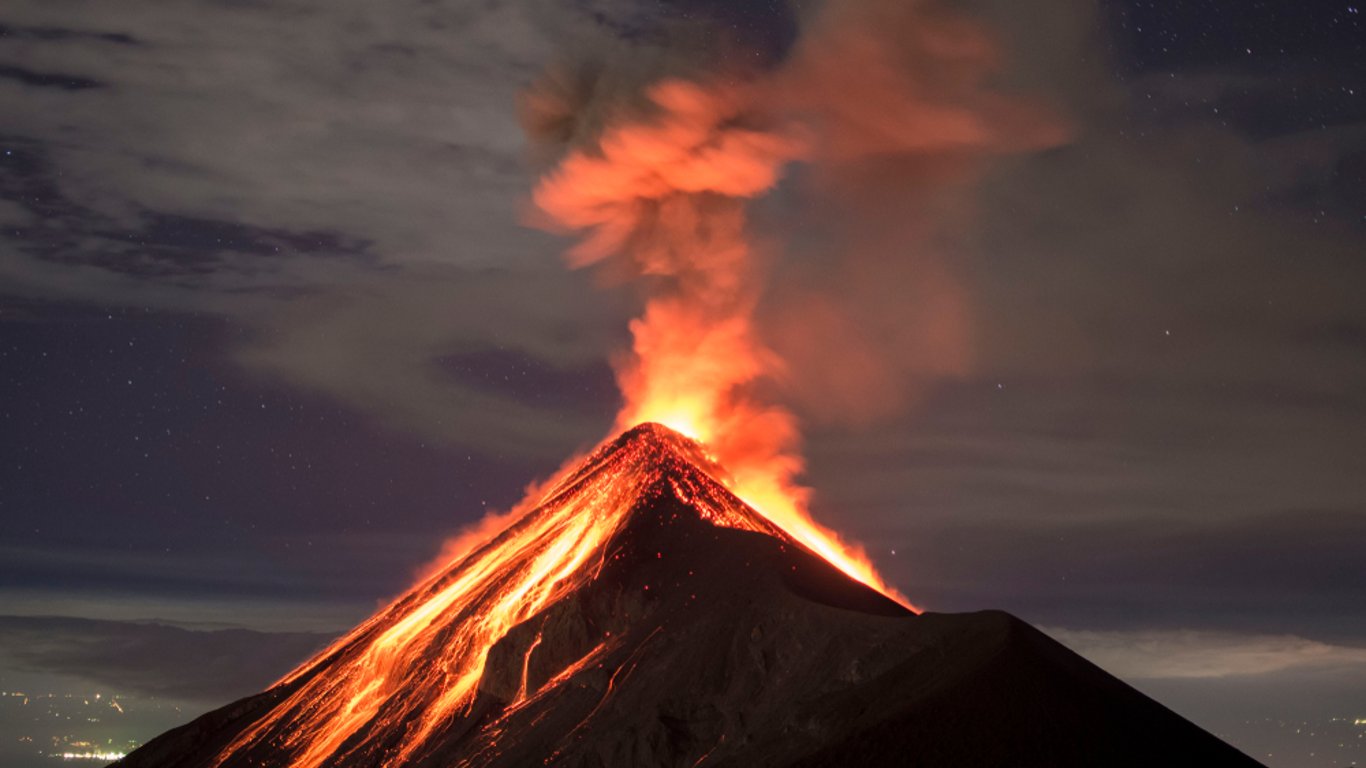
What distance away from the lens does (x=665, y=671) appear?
101m

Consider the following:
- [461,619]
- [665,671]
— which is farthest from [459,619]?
[665,671]

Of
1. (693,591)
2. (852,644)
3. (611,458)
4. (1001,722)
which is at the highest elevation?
(611,458)

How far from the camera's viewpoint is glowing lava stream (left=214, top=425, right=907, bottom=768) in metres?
116

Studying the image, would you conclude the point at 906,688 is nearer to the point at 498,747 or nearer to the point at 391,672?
the point at 498,747

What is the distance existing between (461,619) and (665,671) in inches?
1199

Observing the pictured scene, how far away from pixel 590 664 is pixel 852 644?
74.5 feet

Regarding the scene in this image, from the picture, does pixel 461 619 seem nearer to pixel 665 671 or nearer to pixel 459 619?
pixel 459 619

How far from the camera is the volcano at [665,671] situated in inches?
3125

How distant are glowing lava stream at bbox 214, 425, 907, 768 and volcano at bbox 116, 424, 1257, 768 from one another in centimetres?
28

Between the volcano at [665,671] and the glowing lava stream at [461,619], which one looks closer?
the volcano at [665,671]

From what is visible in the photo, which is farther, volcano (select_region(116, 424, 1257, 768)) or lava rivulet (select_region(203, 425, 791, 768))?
lava rivulet (select_region(203, 425, 791, 768))

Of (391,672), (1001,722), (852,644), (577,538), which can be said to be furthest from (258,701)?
(1001,722)

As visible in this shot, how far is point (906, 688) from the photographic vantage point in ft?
276

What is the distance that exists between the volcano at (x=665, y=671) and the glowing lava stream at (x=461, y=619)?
0.28 meters
